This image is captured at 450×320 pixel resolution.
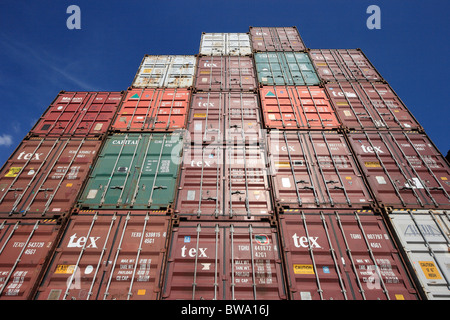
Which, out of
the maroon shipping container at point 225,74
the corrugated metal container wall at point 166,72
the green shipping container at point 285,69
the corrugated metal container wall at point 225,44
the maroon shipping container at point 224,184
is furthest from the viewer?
the corrugated metal container wall at point 225,44

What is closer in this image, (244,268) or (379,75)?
(244,268)

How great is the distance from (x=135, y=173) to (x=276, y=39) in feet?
44.7

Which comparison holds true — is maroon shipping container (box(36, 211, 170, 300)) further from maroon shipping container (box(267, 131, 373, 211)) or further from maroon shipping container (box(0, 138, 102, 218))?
maroon shipping container (box(267, 131, 373, 211))

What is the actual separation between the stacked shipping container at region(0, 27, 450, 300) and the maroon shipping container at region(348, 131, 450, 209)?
0.14 feet

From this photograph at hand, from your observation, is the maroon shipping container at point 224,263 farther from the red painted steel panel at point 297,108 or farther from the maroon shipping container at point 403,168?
the red painted steel panel at point 297,108

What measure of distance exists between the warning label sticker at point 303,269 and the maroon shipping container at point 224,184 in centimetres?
156

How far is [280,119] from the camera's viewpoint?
408 inches

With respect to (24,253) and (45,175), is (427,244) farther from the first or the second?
(45,175)

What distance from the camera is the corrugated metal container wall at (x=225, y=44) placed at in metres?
15.6

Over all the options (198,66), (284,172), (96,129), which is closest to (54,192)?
(96,129)

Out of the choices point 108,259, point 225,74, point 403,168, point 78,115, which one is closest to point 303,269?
point 108,259

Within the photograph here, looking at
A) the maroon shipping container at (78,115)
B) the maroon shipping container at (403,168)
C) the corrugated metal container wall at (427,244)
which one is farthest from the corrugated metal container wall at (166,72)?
the corrugated metal container wall at (427,244)
